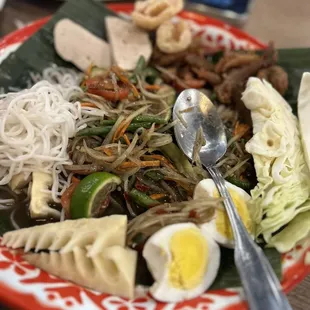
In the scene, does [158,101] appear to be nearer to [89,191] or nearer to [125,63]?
[125,63]

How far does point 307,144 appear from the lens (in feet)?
8.73

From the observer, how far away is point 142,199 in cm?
240

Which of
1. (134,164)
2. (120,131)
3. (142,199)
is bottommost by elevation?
(142,199)

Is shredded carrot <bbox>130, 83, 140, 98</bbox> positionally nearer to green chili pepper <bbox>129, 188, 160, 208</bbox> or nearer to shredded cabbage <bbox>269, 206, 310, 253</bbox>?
green chili pepper <bbox>129, 188, 160, 208</bbox>

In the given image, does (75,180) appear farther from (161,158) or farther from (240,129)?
(240,129)

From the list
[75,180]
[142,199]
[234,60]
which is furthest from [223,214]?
[234,60]

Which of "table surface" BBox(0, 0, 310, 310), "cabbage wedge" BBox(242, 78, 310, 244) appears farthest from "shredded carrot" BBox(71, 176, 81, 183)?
"table surface" BBox(0, 0, 310, 310)

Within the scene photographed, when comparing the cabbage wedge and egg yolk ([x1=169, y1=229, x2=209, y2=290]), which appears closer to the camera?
egg yolk ([x1=169, y1=229, x2=209, y2=290])

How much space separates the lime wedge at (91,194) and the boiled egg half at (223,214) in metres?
0.52

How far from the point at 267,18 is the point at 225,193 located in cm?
336

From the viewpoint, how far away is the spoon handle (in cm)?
179

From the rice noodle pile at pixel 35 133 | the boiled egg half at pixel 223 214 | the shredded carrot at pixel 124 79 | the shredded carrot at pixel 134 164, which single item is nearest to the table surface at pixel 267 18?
the shredded carrot at pixel 124 79

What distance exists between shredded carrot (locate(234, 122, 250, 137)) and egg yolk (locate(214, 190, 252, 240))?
67cm

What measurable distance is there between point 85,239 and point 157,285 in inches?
16.5
